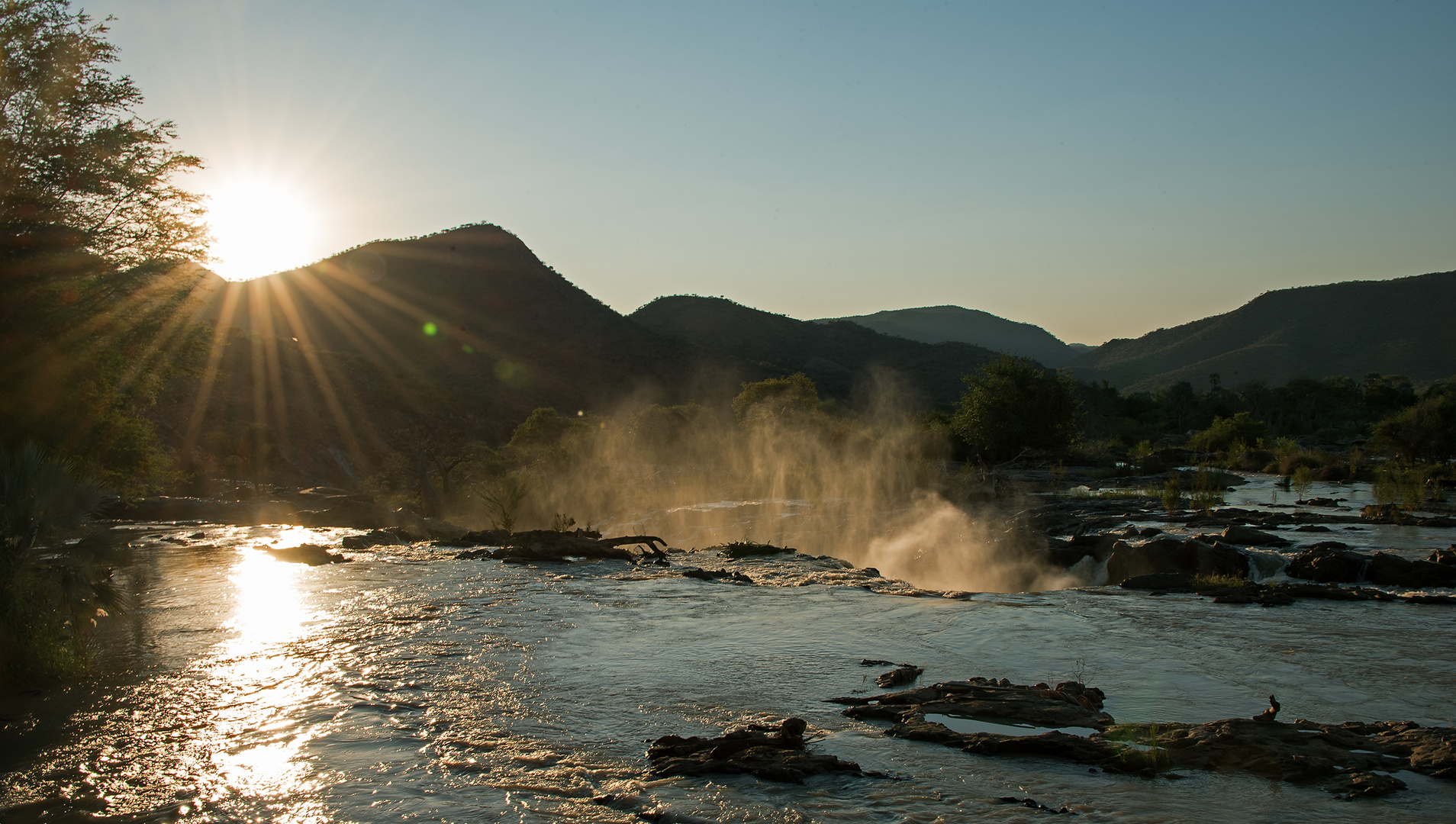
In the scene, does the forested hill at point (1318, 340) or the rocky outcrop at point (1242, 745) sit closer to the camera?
the rocky outcrop at point (1242, 745)

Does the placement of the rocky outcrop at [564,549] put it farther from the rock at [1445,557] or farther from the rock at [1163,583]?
the rock at [1445,557]

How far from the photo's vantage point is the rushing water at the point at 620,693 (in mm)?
6625

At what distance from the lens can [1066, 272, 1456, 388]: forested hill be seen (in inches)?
5369

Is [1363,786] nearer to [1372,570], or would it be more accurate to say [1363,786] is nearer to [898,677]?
[898,677]

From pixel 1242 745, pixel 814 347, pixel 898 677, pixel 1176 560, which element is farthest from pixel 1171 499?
pixel 814 347

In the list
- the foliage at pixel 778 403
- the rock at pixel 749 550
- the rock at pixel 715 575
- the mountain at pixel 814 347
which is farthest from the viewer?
the mountain at pixel 814 347

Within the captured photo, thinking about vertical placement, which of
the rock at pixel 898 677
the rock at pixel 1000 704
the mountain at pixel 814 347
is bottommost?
the rock at pixel 898 677

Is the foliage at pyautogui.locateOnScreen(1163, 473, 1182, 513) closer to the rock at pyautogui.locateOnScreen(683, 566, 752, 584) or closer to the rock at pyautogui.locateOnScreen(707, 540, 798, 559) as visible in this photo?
the rock at pyautogui.locateOnScreen(707, 540, 798, 559)

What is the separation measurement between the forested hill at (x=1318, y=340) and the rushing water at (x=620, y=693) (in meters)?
136

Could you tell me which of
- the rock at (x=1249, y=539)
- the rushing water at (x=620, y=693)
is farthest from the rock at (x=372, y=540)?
the rock at (x=1249, y=539)

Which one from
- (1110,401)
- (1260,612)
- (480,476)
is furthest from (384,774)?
(1110,401)

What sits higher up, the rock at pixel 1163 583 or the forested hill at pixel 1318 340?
the forested hill at pixel 1318 340

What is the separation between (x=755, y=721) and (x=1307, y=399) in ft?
381

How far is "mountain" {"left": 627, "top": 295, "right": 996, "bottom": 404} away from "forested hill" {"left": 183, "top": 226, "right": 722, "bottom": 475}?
1447 cm
